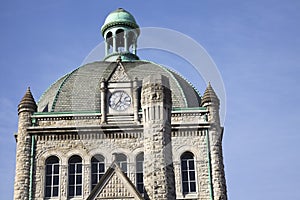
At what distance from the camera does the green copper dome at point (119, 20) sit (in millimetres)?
44375

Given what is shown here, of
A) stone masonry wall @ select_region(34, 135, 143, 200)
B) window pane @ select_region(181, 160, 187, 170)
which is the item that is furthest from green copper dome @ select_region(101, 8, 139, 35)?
window pane @ select_region(181, 160, 187, 170)

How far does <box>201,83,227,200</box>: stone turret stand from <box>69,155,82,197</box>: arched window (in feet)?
24.4

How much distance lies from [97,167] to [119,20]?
14.3 meters

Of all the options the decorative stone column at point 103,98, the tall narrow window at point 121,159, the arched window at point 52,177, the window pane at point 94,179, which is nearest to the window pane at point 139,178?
the tall narrow window at point 121,159

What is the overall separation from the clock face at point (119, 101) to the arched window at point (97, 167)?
3370 mm

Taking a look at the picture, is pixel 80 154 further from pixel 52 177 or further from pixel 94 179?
pixel 52 177

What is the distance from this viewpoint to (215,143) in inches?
1353

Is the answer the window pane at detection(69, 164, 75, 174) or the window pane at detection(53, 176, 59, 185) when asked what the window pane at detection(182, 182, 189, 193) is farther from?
the window pane at detection(53, 176, 59, 185)

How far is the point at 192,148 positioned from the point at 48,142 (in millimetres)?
8277

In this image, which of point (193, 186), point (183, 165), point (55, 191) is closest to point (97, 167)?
point (55, 191)

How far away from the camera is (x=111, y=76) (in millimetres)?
37219

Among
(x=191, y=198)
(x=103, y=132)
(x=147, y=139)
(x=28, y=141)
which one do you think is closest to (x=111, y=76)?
(x=103, y=132)

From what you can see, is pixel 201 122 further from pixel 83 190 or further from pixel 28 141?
pixel 28 141

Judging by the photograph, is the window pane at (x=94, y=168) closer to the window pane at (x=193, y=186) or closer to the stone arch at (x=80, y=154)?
the stone arch at (x=80, y=154)
